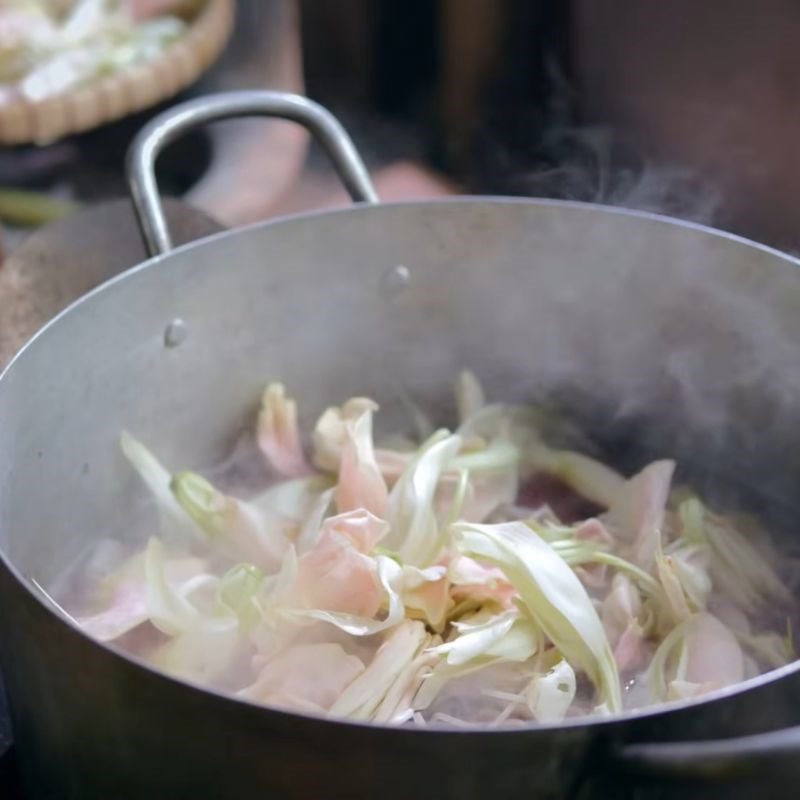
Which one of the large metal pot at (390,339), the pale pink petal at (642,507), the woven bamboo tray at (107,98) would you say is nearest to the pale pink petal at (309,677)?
the large metal pot at (390,339)

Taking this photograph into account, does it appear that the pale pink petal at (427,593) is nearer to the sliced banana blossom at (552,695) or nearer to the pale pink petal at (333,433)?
the sliced banana blossom at (552,695)

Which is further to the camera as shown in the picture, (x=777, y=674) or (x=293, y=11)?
(x=293, y=11)

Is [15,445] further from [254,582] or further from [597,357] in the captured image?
[597,357]

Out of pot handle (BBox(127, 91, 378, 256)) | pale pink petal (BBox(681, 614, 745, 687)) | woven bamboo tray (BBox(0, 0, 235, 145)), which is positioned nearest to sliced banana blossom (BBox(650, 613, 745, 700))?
pale pink petal (BBox(681, 614, 745, 687))

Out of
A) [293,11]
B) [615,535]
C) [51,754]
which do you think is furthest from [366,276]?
[293,11]

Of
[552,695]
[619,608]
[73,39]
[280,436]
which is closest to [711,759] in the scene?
[552,695]

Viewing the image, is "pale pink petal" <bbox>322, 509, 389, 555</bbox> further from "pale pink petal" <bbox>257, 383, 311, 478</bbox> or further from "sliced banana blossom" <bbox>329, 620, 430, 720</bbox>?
"pale pink petal" <bbox>257, 383, 311, 478</bbox>
